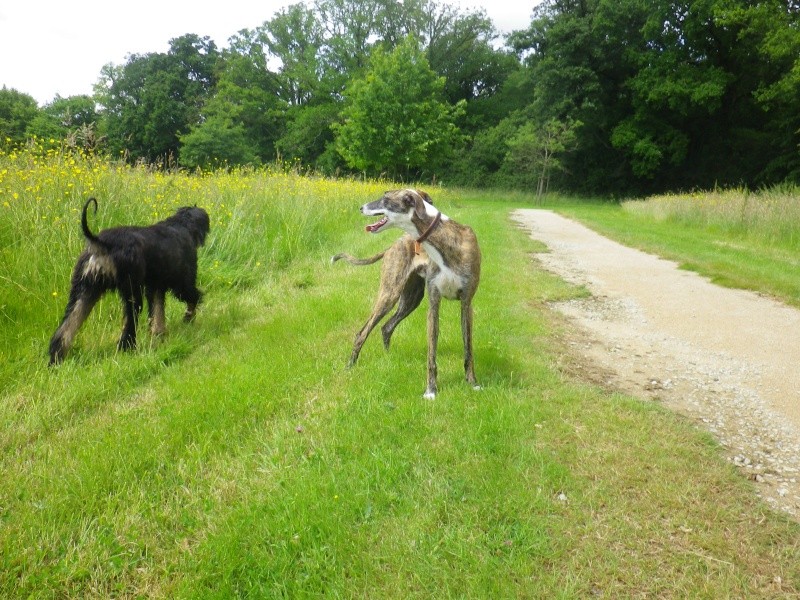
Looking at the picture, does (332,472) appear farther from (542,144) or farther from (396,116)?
(542,144)

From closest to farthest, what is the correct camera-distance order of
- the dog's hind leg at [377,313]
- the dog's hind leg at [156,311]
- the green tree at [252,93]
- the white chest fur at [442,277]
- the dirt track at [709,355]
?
the dirt track at [709,355]
the white chest fur at [442,277]
the dog's hind leg at [377,313]
the dog's hind leg at [156,311]
the green tree at [252,93]

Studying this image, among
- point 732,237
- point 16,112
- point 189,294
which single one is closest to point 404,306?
point 189,294

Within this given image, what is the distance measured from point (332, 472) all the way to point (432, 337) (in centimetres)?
149

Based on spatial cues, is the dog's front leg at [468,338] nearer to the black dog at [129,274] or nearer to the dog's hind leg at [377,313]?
the dog's hind leg at [377,313]

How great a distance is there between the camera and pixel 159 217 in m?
7.02

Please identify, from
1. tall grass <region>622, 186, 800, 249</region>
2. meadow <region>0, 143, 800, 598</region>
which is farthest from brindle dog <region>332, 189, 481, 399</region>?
tall grass <region>622, 186, 800, 249</region>

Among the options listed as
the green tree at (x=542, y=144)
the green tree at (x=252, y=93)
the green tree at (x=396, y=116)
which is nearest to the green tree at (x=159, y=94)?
the green tree at (x=252, y=93)

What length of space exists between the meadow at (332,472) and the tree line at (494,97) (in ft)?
65.0

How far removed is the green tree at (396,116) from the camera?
102 feet

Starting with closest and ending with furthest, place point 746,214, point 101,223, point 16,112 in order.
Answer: point 101,223 < point 746,214 < point 16,112

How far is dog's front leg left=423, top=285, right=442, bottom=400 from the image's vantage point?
3887mm

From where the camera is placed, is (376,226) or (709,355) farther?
(709,355)

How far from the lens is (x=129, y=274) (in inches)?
177

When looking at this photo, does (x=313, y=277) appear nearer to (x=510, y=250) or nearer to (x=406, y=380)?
(x=406, y=380)
